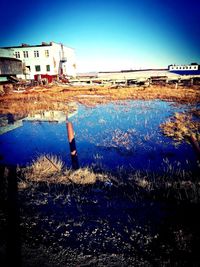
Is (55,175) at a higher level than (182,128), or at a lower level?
lower

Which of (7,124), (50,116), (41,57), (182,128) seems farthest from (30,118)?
(41,57)

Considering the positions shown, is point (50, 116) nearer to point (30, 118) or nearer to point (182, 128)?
point (30, 118)

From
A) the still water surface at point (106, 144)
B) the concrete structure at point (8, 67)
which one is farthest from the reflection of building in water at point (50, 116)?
the concrete structure at point (8, 67)

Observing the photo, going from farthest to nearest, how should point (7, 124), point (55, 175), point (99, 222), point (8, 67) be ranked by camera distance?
point (8, 67)
point (7, 124)
point (55, 175)
point (99, 222)

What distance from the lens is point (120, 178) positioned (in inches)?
228

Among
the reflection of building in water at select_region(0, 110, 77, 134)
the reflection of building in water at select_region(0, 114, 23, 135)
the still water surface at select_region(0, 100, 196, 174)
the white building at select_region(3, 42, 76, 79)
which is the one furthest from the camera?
the white building at select_region(3, 42, 76, 79)

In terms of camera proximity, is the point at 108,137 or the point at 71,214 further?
the point at 108,137

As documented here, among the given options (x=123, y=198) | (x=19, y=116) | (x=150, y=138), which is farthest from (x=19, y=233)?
(x=19, y=116)

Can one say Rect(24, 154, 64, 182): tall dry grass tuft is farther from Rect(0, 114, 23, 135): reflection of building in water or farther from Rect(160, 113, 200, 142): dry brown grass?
Rect(0, 114, 23, 135): reflection of building in water

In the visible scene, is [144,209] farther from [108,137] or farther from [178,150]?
[108,137]

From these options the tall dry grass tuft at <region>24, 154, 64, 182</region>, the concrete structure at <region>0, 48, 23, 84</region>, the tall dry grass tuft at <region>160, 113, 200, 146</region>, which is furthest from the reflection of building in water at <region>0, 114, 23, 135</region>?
the concrete structure at <region>0, 48, 23, 84</region>

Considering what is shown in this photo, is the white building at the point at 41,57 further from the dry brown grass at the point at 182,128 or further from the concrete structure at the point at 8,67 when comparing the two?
the dry brown grass at the point at 182,128

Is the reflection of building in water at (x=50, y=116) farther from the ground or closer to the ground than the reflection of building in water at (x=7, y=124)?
farther from the ground

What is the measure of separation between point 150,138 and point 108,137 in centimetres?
215
